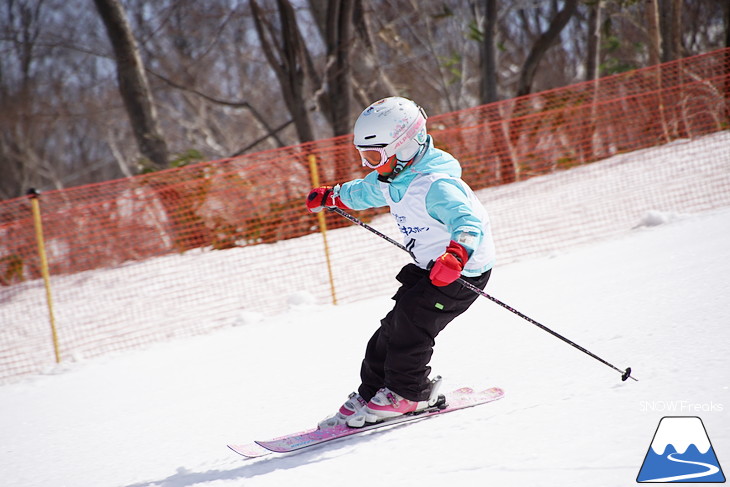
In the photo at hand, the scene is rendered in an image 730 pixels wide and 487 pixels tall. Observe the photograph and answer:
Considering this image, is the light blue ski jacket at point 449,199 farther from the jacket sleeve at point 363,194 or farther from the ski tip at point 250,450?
the ski tip at point 250,450

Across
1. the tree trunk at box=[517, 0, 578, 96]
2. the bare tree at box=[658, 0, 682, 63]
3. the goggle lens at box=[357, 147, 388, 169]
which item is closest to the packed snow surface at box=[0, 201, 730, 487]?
the goggle lens at box=[357, 147, 388, 169]

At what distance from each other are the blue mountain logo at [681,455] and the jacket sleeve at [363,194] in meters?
1.84

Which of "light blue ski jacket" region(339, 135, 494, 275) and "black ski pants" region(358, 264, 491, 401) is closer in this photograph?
"light blue ski jacket" region(339, 135, 494, 275)

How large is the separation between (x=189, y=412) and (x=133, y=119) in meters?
10.0

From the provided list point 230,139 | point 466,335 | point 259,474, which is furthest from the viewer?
point 230,139

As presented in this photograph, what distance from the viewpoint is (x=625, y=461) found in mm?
2402

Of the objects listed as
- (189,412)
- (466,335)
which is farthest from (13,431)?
(466,335)

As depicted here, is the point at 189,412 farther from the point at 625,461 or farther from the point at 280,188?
the point at 280,188

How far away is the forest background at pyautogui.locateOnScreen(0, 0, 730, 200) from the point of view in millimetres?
12852

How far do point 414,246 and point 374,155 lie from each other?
0.53 m

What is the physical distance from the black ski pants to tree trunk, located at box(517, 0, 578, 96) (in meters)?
12.8

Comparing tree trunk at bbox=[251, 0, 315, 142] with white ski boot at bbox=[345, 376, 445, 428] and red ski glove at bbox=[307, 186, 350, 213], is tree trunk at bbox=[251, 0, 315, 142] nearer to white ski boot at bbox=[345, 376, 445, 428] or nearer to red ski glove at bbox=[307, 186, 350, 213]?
red ski glove at bbox=[307, 186, 350, 213]

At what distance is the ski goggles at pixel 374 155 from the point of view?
3.27 meters

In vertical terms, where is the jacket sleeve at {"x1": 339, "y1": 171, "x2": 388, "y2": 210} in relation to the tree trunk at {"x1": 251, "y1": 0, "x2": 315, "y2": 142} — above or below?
below
